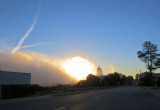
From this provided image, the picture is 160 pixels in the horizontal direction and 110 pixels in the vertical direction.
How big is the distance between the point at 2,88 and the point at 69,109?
20.5 metres

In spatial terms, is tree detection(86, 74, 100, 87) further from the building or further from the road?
the road

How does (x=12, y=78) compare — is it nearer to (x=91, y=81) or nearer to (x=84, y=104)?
(x=84, y=104)

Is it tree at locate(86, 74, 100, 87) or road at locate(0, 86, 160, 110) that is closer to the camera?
road at locate(0, 86, 160, 110)

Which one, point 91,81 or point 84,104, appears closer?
point 84,104

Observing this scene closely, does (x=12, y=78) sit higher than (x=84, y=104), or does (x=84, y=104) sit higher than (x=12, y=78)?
(x=12, y=78)

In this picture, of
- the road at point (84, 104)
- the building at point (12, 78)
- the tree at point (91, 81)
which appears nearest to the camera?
the road at point (84, 104)

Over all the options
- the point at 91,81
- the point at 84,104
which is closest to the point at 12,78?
the point at 84,104

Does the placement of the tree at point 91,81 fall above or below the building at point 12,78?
below

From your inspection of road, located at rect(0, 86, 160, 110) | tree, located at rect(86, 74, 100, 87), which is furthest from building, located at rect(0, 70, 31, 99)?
tree, located at rect(86, 74, 100, 87)

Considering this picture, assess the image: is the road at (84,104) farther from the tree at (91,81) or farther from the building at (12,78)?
the tree at (91,81)

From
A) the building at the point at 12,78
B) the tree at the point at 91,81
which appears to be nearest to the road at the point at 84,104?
the building at the point at 12,78

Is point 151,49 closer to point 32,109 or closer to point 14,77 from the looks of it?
point 14,77

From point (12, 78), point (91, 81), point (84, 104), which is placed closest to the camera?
point (84, 104)

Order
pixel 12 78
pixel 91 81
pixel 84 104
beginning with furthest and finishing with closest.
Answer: pixel 91 81
pixel 12 78
pixel 84 104
